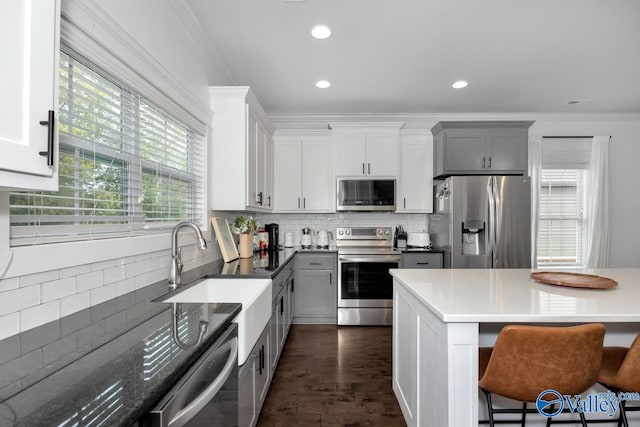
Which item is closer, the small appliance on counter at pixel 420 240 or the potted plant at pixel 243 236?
the potted plant at pixel 243 236

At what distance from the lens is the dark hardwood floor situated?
2.09 meters

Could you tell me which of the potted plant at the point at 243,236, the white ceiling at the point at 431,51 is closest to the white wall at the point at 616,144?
the white ceiling at the point at 431,51

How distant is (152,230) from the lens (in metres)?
1.90

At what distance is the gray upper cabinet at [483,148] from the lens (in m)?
3.96

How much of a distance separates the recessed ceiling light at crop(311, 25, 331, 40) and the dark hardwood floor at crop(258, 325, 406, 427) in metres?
2.69

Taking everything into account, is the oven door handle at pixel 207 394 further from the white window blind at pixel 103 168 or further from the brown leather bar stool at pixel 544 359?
the brown leather bar stool at pixel 544 359

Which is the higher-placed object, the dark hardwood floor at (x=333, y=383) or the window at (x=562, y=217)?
the window at (x=562, y=217)

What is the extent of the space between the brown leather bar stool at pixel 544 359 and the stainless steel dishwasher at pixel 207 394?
103 centimetres

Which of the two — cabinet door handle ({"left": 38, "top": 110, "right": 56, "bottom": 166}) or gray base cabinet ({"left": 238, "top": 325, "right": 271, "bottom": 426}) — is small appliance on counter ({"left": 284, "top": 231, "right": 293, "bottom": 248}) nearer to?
gray base cabinet ({"left": 238, "top": 325, "right": 271, "bottom": 426})

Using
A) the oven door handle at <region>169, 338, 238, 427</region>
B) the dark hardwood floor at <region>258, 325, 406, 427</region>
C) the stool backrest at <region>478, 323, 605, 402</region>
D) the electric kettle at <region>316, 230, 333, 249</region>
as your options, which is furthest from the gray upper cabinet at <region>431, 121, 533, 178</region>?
the oven door handle at <region>169, 338, 238, 427</region>

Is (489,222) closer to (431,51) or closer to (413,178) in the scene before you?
(413,178)

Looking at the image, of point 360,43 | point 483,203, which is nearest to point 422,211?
point 483,203

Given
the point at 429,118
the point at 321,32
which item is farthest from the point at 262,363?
the point at 429,118

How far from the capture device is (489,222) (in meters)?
3.68
